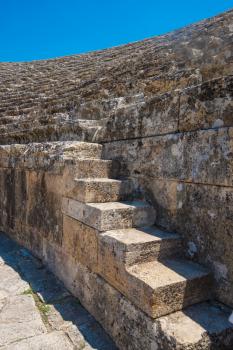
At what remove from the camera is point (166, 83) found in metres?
3.89

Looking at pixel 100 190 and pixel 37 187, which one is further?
pixel 37 187

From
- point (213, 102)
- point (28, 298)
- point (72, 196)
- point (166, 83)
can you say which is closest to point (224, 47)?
point (166, 83)

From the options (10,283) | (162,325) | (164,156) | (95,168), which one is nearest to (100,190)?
(95,168)

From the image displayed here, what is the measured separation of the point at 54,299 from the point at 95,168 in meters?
1.17

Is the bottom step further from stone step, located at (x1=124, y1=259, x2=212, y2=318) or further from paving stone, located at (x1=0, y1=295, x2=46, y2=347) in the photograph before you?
paving stone, located at (x1=0, y1=295, x2=46, y2=347)

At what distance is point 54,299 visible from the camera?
252cm

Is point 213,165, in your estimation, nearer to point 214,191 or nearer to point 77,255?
A: point 214,191

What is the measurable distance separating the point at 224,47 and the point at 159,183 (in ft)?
11.0

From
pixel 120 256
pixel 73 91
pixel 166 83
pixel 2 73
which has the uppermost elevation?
pixel 2 73

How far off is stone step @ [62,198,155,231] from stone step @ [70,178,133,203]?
0.23ft

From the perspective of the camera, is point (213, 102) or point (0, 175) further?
point (0, 175)

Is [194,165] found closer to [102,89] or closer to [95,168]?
[95,168]

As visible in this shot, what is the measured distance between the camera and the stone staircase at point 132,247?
5.61 ft

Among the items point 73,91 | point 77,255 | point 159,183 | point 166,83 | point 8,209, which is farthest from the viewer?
point 73,91
